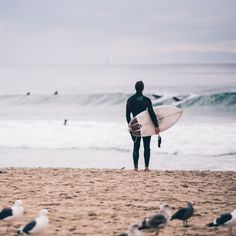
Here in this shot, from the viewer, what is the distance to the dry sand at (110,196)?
21.0 feet

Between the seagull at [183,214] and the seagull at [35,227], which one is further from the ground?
the seagull at [183,214]

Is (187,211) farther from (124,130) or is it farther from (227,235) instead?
(124,130)

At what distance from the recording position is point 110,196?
8.11 metres

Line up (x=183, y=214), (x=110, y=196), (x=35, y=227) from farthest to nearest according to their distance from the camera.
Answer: (x=110, y=196), (x=183, y=214), (x=35, y=227)

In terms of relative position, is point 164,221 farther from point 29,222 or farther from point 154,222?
point 29,222

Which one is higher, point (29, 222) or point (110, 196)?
point (110, 196)

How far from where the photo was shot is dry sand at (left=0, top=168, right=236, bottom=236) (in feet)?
21.0

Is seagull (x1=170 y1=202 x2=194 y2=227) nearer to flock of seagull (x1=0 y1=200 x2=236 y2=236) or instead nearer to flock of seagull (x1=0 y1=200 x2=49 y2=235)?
flock of seagull (x1=0 y1=200 x2=236 y2=236)

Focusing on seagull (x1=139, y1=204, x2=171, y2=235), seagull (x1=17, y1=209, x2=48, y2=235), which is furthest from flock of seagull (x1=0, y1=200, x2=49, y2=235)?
seagull (x1=139, y1=204, x2=171, y2=235)

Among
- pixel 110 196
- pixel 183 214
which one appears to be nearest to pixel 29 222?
pixel 183 214

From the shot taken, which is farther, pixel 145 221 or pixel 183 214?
pixel 183 214

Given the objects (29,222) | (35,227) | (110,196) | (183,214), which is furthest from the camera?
(110,196)

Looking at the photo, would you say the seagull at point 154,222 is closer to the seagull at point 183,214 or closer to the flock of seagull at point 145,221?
the flock of seagull at point 145,221

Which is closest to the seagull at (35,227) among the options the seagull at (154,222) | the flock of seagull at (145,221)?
the flock of seagull at (145,221)
